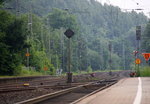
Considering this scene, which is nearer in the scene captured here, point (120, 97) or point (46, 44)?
point (120, 97)

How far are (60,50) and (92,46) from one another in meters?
67.4

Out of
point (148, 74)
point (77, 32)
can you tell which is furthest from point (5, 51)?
point (77, 32)

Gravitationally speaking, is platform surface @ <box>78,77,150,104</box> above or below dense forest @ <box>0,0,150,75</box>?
below

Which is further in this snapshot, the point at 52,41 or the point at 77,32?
the point at 77,32

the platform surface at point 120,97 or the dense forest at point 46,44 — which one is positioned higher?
the dense forest at point 46,44

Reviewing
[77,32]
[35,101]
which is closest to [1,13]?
[35,101]

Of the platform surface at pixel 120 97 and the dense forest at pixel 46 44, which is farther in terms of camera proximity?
the dense forest at pixel 46 44

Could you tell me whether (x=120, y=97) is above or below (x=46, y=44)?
below

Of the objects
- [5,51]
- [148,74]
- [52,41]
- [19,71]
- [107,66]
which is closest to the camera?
[148,74]

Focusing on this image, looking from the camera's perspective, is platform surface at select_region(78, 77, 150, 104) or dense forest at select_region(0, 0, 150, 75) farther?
dense forest at select_region(0, 0, 150, 75)

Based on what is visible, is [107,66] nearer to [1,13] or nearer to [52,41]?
[52,41]

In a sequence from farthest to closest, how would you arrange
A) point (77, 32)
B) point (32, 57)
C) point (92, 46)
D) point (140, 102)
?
point (92, 46), point (77, 32), point (32, 57), point (140, 102)

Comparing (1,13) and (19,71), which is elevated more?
(1,13)

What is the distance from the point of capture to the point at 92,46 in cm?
18350
